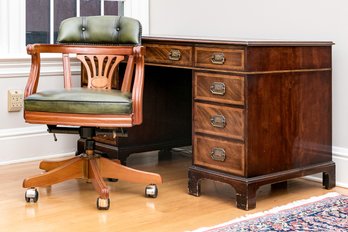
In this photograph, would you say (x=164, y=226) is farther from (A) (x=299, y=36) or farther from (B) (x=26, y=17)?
(B) (x=26, y=17)

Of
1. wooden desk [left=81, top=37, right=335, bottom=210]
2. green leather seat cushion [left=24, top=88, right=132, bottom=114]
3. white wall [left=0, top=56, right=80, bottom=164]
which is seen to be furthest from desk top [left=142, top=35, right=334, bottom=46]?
white wall [left=0, top=56, right=80, bottom=164]

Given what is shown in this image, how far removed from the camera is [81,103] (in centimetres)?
255

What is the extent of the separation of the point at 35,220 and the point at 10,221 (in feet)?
0.31

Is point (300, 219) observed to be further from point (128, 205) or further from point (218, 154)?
point (128, 205)

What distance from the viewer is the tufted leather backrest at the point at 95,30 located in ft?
10.0

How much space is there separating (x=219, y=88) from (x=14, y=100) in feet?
4.37

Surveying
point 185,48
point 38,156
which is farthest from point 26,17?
point 185,48

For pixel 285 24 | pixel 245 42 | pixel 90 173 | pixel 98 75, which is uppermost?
pixel 285 24

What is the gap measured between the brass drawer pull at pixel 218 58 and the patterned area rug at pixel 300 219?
658mm

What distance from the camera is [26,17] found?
3.52 m

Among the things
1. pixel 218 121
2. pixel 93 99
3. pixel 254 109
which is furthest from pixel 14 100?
pixel 254 109

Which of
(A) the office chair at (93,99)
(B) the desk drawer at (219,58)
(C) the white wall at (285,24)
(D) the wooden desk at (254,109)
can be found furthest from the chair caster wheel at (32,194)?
(C) the white wall at (285,24)

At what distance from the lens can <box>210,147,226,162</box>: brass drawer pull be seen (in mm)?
2684

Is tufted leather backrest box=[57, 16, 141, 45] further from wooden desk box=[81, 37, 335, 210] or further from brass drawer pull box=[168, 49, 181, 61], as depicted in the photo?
brass drawer pull box=[168, 49, 181, 61]
